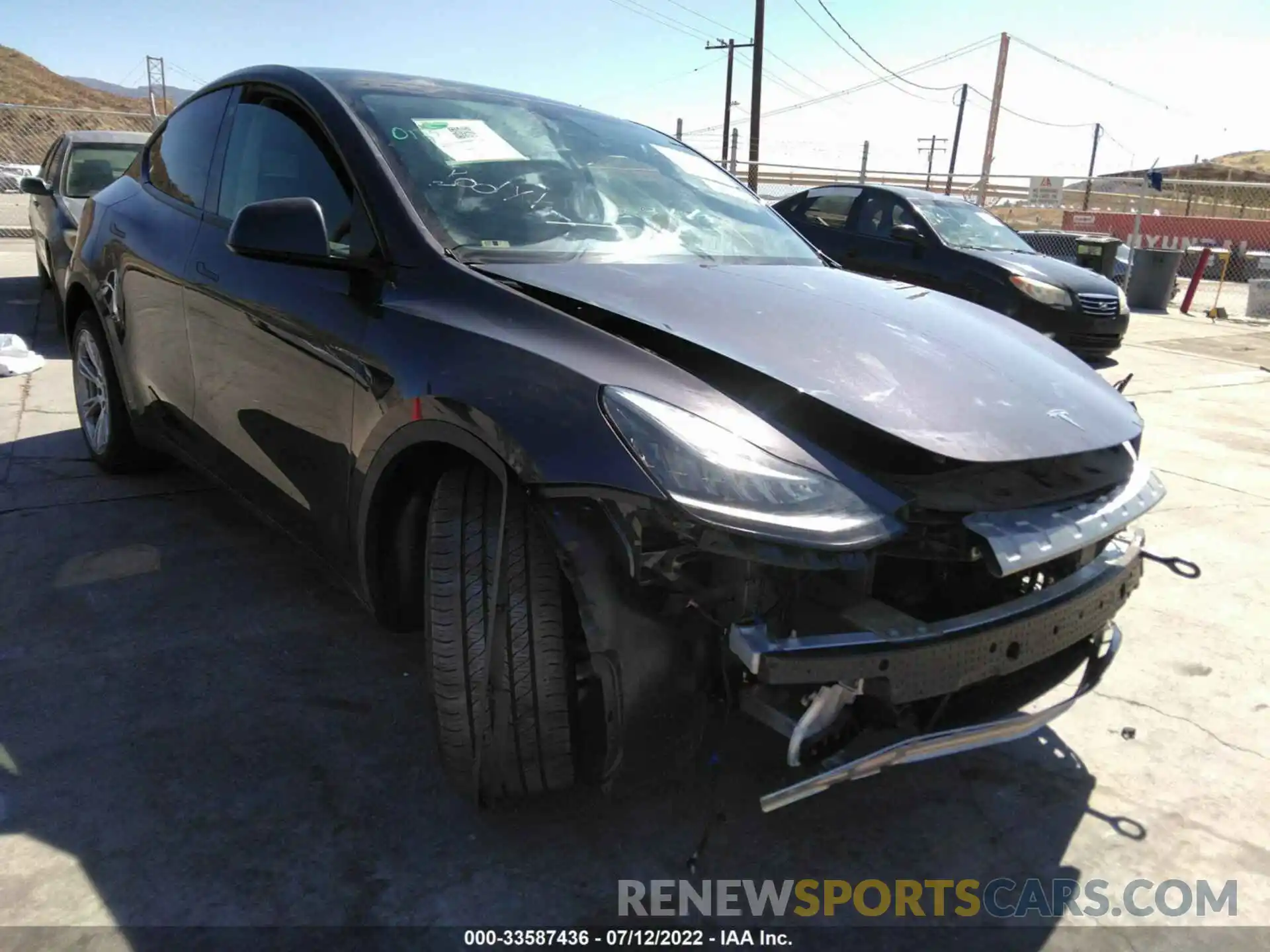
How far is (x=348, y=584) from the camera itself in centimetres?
244

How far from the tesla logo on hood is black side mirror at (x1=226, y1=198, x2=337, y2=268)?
1.75m

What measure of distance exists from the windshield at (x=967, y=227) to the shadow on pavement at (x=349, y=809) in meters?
7.18

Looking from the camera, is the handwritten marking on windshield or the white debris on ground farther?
the white debris on ground

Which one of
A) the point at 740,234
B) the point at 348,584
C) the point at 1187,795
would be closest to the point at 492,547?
the point at 348,584

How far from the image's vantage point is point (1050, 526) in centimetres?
180

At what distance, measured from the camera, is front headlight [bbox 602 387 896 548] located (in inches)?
62.1

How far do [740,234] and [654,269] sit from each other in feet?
2.37

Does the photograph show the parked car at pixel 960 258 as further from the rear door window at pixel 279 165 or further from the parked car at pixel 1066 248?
the rear door window at pixel 279 165

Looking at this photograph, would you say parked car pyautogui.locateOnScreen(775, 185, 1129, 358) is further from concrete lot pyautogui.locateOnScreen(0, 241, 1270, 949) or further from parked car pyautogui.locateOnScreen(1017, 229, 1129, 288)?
parked car pyautogui.locateOnScreen(1017, 229, 1129, 288)

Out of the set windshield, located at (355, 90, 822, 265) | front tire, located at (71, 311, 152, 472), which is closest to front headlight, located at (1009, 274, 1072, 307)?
windshield, located at (355, 90, 822, 265)

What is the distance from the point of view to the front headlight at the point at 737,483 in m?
1.58

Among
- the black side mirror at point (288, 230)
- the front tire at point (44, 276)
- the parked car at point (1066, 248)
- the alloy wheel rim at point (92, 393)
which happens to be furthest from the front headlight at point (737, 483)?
the parked car at point (1066, 248)

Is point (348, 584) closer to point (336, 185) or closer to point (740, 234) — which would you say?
point (336, 185)

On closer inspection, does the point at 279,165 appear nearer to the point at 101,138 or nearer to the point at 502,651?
the point at 502,651
